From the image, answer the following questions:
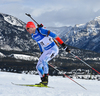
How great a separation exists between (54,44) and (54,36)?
0.51 meters

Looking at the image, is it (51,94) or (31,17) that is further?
(31,17)

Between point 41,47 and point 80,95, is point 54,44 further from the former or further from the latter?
point 80,95

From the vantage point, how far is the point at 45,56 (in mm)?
7676

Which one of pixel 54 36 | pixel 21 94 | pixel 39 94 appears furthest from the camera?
pixel 54 36

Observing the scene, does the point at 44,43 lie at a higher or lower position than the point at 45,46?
higher

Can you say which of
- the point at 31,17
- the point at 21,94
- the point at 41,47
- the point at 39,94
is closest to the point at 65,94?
the point at 39,94

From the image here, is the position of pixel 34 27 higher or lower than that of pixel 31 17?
lower

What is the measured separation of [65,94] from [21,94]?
4.37 ft

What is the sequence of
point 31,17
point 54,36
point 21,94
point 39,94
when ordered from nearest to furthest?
point 21,94, point 39,94, point 54,36, point 31,17

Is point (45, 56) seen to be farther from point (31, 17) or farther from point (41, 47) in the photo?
point (31, 17)

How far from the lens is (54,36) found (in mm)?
7496

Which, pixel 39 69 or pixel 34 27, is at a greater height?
pixel 34 27

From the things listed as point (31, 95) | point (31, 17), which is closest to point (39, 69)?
point (31, 17)

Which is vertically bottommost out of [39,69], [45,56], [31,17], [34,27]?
[39,69]
